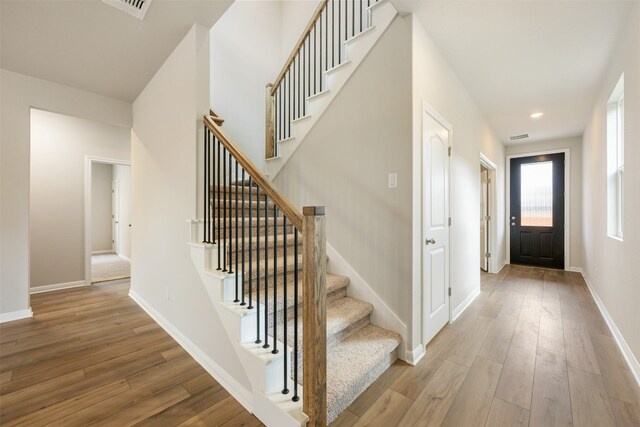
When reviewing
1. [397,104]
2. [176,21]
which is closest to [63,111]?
[176,21]

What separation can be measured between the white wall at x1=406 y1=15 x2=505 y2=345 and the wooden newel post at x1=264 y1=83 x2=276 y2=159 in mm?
1906

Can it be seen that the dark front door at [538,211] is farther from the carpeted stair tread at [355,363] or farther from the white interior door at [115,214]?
the white interior door at [115,214]

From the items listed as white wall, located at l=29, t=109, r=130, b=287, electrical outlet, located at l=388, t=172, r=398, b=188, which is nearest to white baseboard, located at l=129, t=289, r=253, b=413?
electrical outlet, located at l=388, t=172, r=398, b=188

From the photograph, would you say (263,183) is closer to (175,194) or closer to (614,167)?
(175,194)

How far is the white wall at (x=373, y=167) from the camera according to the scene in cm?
204

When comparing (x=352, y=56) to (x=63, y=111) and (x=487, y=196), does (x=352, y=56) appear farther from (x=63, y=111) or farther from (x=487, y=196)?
(x=487, y=196)

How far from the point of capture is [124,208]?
6586 mm

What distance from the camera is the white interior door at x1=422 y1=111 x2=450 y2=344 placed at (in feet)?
7.07

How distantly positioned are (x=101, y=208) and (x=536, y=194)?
10.3 metres

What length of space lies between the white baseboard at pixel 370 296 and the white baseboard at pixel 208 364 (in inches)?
44.0

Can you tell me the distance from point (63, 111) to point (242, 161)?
2721mm

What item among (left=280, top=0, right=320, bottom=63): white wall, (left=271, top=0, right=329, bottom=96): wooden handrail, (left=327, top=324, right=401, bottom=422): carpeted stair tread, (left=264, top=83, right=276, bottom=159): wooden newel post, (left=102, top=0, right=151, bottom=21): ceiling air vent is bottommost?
(left=327, top=324, right=401, bottom=422): carpeted stair tread

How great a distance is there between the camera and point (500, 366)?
77.5 inches

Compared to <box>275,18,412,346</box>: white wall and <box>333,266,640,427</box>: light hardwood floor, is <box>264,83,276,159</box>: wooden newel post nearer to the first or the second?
<box>275,18,412,346</box>: white wall
